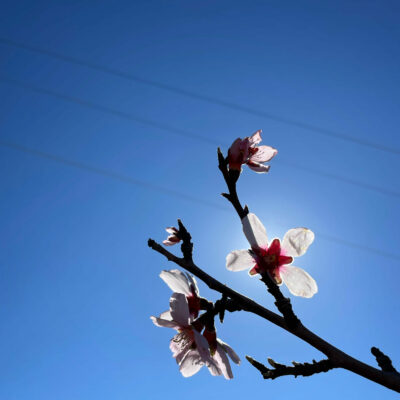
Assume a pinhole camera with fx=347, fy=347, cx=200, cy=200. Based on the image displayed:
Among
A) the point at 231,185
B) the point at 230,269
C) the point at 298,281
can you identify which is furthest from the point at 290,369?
the point at 231,185

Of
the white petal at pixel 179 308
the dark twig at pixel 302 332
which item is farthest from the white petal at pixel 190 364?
the dark twig at pixel 302 332

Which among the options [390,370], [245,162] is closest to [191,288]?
[245,162]

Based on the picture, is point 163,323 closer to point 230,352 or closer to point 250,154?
point 230,352

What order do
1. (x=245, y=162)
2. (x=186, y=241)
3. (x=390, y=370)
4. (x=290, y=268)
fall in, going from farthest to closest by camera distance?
(x=245, y=162) < (x=186, y=241) < (x=290, y=268) < (x=390, y=370)

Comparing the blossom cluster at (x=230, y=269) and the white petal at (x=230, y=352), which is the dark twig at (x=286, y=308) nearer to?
the blossom cluster at (x=230, y=269)

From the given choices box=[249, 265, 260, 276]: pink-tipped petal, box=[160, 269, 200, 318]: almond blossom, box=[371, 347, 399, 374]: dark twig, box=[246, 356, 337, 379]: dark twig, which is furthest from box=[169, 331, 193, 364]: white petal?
box=[371, 347, 399, 374]: dark twig

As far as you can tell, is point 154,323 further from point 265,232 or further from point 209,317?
point 265,232
